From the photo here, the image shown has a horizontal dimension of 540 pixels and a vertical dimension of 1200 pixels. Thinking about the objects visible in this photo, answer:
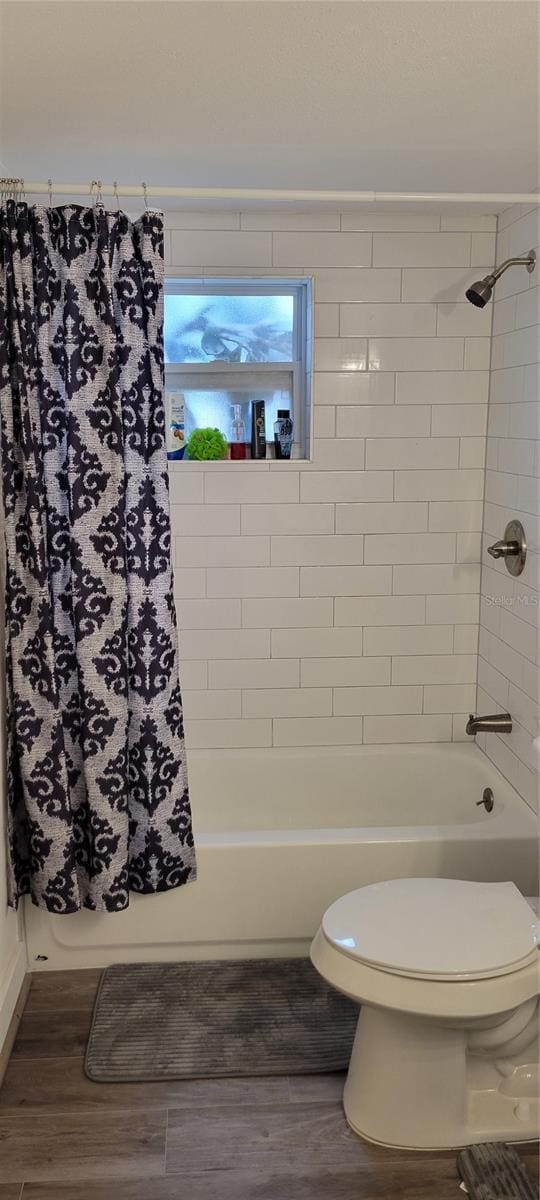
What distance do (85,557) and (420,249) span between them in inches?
65.9

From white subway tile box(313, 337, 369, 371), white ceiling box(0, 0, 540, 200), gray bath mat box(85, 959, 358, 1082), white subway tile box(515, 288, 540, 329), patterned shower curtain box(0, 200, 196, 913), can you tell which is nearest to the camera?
white ceiling box(0, 0, 540, 200)

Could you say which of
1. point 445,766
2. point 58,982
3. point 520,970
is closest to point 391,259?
point 445,766

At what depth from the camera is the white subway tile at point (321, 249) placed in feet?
11.4

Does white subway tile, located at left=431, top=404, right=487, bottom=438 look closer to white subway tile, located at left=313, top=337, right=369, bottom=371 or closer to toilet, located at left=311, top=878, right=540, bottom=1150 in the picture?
white subway tile, located at left=313, top=337, right=369, bottom=371

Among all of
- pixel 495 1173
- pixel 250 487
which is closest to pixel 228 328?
pixel 250 487

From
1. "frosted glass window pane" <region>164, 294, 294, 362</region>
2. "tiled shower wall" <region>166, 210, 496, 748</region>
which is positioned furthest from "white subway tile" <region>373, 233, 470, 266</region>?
"frosted glass window pane" <region>164, 294, 294, 362</region>

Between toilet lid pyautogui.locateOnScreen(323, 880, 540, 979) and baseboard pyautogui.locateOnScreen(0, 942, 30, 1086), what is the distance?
37.0 inches

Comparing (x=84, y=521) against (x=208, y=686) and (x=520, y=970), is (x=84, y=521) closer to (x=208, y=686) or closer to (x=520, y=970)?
(x=208, y=686)

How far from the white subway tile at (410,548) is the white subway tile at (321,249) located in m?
0.94

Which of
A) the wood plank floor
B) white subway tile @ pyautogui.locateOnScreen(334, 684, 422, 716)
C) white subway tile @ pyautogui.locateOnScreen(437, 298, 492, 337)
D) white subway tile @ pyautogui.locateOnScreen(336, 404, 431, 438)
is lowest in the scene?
the wood plank floor

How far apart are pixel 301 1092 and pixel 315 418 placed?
209 centimetres

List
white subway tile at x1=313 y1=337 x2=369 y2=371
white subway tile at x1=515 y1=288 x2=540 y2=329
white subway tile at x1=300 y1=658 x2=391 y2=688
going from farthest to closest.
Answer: white subway tile at x1=300 y1=658 x2=391 y2=688, white subway tile at x1=313 y1=337 x2=369 y2=371, white subway tile at x1=515 y1=288 x2=540 y2=329

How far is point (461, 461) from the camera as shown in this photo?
3631 mm

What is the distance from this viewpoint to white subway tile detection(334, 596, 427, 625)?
12.1ft
